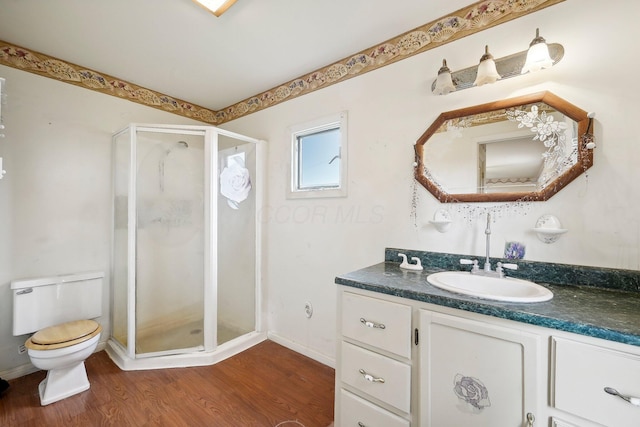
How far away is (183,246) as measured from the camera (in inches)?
96.6

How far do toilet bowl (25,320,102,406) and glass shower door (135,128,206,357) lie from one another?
0.39 m

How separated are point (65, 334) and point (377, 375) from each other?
2.04 m

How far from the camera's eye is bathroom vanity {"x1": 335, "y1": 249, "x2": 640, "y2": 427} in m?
0.77

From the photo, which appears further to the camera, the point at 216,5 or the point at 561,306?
the point at 216,5

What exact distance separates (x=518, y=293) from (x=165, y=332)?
8.83 feet

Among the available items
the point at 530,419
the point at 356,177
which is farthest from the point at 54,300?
the point at 530,419

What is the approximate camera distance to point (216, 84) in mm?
2473

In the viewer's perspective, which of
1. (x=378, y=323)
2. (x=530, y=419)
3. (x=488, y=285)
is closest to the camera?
(x=530, y=419)

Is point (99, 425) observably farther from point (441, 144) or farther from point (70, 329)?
point (441, 144)

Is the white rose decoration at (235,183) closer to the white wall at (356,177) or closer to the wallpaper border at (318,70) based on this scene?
the white wall at (356,177)

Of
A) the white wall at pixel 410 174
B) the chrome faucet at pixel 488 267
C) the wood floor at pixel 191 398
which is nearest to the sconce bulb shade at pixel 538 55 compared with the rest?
the white wall at pixel 410 174

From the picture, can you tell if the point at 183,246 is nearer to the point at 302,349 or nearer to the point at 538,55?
the point at 302,349

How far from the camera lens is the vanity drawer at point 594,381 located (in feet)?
2.41

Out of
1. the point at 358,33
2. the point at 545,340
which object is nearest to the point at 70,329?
the point at 545,340
